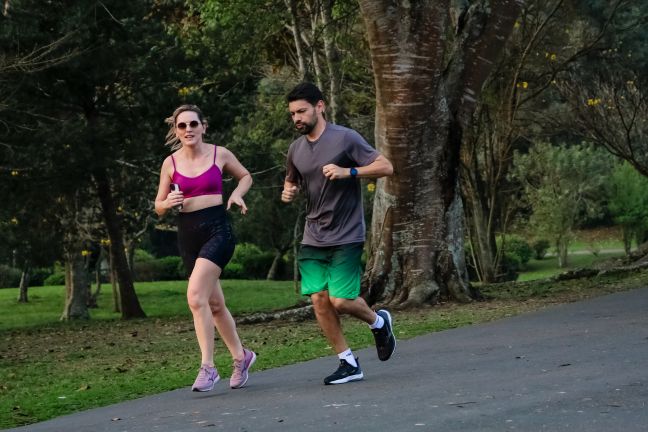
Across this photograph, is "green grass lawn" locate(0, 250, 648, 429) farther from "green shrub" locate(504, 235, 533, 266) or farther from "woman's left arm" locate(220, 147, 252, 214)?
"green shrub" locate(504, 235, 533, 266)

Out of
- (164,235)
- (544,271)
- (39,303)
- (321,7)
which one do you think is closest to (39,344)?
(321,7)

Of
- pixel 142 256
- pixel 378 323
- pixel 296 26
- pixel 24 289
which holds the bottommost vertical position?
pixel 378 323

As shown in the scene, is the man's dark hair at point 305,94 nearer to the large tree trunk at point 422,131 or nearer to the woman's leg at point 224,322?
the woman's leg at point 224,322

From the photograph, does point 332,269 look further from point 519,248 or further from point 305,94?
point 519,248

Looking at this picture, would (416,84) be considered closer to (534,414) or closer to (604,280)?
(604,280)

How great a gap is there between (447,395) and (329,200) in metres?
1.62

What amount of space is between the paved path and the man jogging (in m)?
0.63

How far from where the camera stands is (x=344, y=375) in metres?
8.96

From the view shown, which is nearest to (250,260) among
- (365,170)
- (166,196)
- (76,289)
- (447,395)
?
(76,289)

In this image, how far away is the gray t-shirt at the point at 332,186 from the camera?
8727mm

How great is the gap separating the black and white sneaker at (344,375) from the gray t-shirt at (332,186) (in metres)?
0.89

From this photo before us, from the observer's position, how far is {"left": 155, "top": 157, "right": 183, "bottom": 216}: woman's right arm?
28.8 feet

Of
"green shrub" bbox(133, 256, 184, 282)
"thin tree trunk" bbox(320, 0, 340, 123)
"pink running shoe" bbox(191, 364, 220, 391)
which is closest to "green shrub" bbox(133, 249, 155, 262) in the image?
"green shrub" bbox(133, 256, 184, 282)

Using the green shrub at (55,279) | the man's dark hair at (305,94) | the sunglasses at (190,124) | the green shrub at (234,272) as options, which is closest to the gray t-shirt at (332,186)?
the man's dark hair at (305,94)
